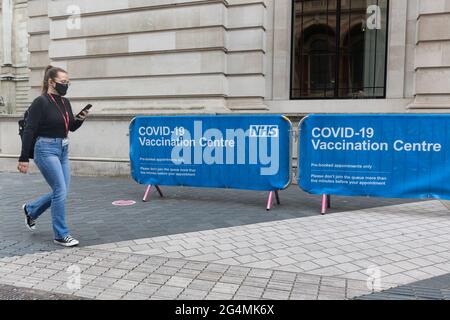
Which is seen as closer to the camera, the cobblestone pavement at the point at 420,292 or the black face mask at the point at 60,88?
the cobblestone pavement at the point at 420,292

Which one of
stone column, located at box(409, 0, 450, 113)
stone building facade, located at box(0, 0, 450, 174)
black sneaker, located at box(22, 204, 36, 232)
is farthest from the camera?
stone building facade, located at box(0, 0, 450, 174)

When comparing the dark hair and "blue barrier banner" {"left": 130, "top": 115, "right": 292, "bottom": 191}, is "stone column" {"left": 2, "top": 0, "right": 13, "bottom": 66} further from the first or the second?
the dark hair

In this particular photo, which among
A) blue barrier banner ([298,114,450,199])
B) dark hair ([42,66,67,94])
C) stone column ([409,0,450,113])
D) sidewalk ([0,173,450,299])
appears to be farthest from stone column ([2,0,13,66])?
blue barrier banner ([298,114,450,199])

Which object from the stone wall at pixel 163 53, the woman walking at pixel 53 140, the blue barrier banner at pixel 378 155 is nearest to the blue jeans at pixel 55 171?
the woman walking at pixel 53 140

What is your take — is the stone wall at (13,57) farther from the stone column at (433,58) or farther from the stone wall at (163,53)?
the stone column at (433,58)

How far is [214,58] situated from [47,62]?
22.4 ft

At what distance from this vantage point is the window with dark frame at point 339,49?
1084 centimetres

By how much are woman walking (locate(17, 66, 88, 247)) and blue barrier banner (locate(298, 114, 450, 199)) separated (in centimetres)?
365

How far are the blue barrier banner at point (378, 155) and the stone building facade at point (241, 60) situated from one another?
3.45 meters

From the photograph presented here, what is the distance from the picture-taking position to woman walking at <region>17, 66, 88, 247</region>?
194 inches

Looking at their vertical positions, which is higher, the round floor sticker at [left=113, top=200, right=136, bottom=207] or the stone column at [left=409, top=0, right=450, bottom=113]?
the stone column at [left=409, top=0, right=450, bottom=113]

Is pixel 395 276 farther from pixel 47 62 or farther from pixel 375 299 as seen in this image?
pixel 47 62

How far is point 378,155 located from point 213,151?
105 inches
